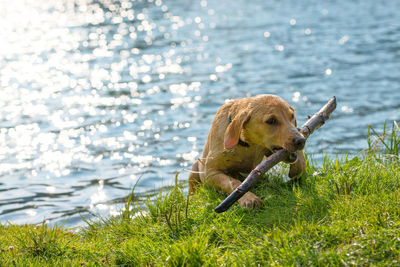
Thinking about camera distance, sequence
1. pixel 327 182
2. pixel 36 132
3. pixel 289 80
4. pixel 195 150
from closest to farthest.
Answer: pixel 327 182
pixel 195 150
pixel 36 132
pixel 289 80

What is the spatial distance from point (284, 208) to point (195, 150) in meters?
4.85

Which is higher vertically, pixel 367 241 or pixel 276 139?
pixel 276 139

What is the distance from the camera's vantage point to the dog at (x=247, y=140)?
15.5 feet

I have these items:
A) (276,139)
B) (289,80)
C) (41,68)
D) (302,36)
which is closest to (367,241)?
(276,139)

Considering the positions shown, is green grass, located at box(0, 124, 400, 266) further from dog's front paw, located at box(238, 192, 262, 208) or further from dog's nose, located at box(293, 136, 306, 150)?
dog's nose, located at box(293, 136, 306, 150)

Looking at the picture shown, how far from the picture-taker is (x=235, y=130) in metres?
4.93

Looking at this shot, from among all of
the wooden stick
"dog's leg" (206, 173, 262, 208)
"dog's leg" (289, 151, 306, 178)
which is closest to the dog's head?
the wooden stick

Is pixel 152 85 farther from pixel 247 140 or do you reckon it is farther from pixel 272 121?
pixel 272 121

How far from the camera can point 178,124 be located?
1098cm

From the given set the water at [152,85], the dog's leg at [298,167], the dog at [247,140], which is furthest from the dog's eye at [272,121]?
the water at [152,85]

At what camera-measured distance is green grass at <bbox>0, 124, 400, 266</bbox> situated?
374 centimetres

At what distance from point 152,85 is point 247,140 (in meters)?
9.55

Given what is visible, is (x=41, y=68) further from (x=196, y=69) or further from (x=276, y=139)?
(x=276, y=139)

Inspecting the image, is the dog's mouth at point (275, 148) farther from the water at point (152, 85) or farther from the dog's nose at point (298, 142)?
the water at point (152, 85)
